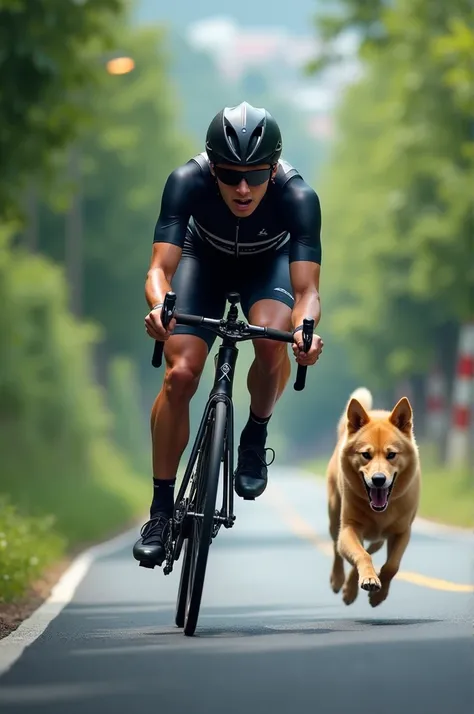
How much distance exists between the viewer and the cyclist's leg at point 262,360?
1012cm

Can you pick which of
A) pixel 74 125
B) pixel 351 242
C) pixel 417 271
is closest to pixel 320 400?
pixel 351 242

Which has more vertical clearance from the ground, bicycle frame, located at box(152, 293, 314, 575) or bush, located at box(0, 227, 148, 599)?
bush, located at box(0, 227, 148, 599)

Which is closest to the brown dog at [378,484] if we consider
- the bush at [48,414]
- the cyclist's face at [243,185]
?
the cyclist's face at [243,185]

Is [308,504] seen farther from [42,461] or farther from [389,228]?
[42,461]

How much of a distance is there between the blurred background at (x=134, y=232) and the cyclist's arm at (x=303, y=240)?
165 inches

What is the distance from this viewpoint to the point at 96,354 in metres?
51.9

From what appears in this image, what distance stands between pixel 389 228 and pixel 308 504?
7114 millimetres

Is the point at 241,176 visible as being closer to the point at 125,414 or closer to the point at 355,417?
the point at 355,417

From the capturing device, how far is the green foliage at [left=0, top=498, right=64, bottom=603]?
1373 centimetres

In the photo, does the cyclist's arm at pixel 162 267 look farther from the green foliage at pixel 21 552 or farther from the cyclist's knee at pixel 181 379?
the green foliage at pixel 21 552

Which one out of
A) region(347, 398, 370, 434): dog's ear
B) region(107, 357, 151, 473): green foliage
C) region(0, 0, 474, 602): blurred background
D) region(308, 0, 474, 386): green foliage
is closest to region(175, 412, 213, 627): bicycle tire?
region(347, 398, 370, 434): dog's ear

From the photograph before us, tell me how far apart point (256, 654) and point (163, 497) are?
1556 mm

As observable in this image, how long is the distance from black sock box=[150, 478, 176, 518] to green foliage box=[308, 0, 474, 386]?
15091 millimetres

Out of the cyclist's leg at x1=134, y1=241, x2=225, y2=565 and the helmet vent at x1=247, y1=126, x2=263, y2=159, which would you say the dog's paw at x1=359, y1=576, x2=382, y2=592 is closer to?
the cyclist's leg at x1=134, y1=241, x2=225, y2=565
